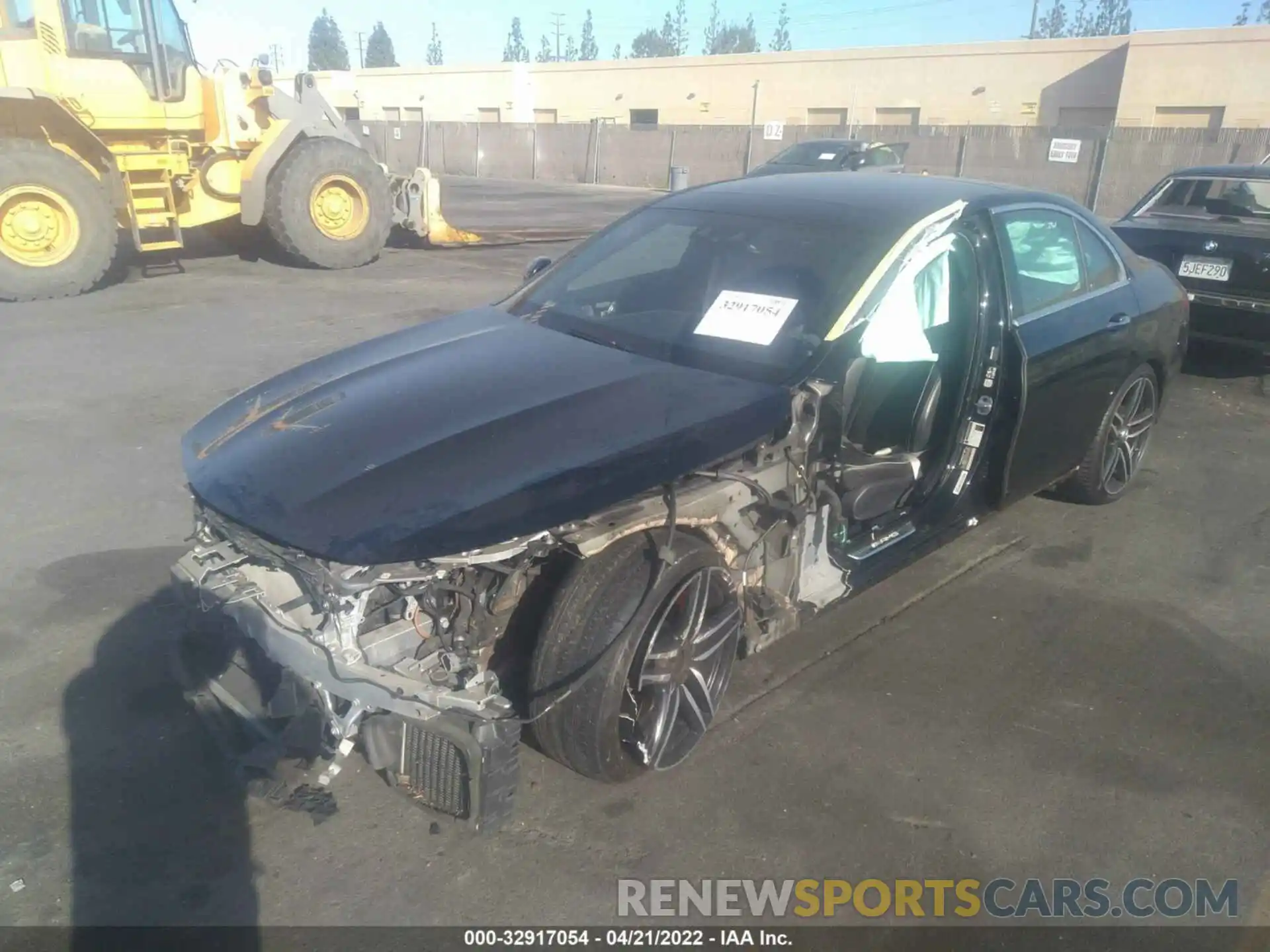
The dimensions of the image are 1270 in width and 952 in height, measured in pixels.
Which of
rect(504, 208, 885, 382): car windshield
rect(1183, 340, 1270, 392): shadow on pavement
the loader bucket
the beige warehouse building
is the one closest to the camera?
rect(504, 208, 885, 382): car windshield

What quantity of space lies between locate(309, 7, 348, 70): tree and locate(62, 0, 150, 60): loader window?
359 feet

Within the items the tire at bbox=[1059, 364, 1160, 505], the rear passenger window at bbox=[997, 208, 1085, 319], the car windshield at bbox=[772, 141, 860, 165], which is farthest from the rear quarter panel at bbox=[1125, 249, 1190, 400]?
the car windshield at bbox=[772, 141, 860, 165]

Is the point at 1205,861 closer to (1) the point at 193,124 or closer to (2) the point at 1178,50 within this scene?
(1) the point at 193,124

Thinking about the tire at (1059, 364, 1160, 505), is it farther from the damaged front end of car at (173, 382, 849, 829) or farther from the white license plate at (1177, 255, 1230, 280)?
the white license plate at (1177, 255, 1230, 280)

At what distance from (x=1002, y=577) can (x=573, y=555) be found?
2358 mm

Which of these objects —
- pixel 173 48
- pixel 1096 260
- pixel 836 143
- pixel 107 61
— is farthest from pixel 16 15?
pixel 836 143

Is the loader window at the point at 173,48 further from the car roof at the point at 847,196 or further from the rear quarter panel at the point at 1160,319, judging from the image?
the rear quarter panel at the point at 1160,319

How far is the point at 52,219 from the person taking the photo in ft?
30.8

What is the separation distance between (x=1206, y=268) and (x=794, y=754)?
5907 millimetres

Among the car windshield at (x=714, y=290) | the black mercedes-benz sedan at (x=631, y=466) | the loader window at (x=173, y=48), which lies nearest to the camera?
the black mercedes-benz sedan at (x=631, y=466)

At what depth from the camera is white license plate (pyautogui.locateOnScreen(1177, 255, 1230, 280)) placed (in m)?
6.80

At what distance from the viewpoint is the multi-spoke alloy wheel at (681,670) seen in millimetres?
2697

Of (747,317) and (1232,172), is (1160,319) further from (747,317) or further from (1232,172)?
(1232,172)

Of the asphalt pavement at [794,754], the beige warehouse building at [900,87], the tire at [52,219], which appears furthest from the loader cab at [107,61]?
the beige warehouse building at [900,87]
